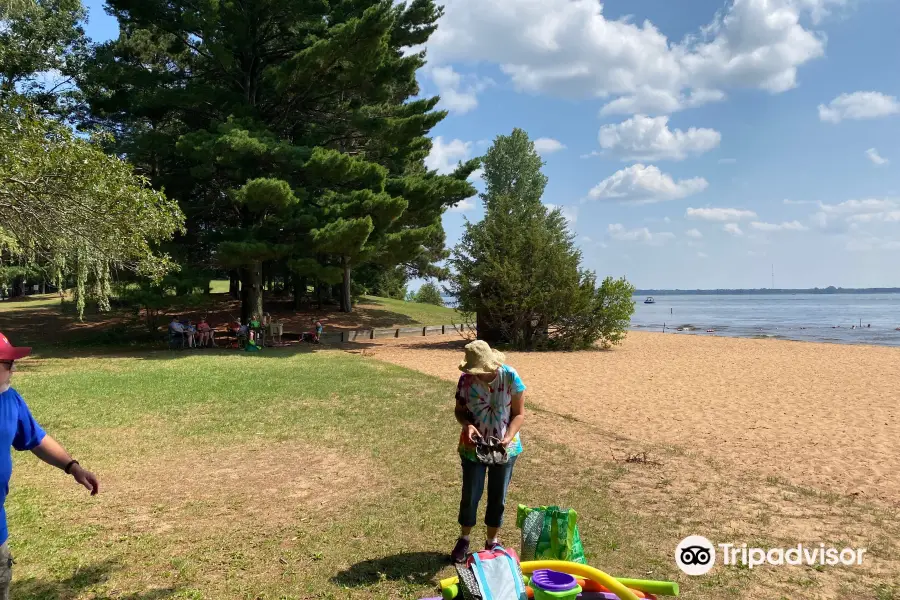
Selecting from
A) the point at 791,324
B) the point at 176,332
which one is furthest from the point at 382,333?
the point at 791,324

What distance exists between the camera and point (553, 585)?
281 centimetres

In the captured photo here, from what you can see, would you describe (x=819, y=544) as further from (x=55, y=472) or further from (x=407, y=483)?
(x=55, y=472)

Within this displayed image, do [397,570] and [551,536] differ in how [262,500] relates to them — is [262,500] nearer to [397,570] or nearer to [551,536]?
[397,570]

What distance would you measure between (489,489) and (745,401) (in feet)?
31.6

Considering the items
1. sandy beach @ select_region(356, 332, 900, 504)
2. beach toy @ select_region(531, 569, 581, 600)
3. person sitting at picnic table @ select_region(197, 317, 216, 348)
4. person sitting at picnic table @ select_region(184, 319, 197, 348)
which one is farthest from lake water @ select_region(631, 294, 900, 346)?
beach toy @ select_region(531, 569, 581, 600)

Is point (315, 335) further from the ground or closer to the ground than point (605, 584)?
closer to the ground

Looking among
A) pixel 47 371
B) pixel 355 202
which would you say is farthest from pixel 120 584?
pixel 355 202

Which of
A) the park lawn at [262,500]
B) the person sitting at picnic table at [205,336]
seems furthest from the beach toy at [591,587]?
the person sitting at picnic table at [205,336]

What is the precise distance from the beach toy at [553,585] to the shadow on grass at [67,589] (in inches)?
97.6

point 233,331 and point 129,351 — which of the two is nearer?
point 129,351

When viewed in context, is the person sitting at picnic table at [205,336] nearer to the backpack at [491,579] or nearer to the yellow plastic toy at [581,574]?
the yellow plastic toy at [581,574]

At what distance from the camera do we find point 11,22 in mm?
20438

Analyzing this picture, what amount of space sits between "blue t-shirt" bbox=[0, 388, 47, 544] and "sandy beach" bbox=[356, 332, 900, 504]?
21.1 ft

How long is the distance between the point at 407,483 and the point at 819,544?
377cm
